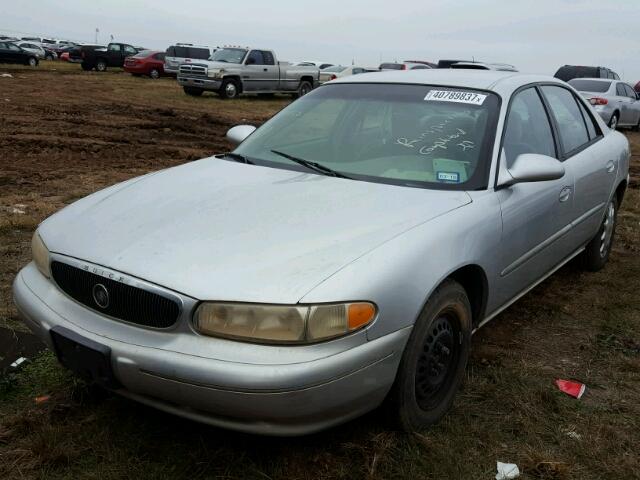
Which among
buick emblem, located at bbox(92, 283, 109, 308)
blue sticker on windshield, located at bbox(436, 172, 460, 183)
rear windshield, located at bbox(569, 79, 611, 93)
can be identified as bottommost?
buick emblem, located at bbox(92, 283, 109, 308)

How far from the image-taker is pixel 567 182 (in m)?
3.74

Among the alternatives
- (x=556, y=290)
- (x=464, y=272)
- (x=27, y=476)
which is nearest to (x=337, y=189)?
(x=464, y=272)

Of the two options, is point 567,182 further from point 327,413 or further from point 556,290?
point 327,413

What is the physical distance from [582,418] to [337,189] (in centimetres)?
155

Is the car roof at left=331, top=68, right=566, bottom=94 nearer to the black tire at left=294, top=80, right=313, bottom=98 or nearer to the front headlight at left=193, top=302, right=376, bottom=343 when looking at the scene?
the front headlight at left=193, top=302, right=376, bottom=343

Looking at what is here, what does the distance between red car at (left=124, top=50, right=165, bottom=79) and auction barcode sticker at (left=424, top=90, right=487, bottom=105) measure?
29.2 metres

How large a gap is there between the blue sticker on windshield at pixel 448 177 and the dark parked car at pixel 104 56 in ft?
112

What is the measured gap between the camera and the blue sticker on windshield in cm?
304

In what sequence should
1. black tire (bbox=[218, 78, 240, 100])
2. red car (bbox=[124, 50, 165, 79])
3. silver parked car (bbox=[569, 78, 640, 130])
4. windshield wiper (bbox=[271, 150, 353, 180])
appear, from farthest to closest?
red car (bbox=[124, 50, 165, 79])
black tire (bbox=[218, 78, 240, 100])
silver parked car (bbox=[569, 78, 640, 130])
windshield wiper (bbox=[271, 150, 353, 180])

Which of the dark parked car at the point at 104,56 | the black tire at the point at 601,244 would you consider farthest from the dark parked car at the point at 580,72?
the dark parked car at the point at 104,56

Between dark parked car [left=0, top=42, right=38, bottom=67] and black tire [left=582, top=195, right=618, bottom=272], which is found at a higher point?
dark parked car [left=0, top=42, right=38, bottom=67]

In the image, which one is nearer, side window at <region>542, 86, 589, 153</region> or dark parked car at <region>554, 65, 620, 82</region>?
side window at <region>542, 86, 589, 153</region>

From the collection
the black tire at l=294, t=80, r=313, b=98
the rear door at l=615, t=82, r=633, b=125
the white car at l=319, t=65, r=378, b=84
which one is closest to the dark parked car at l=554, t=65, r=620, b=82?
the rear door at l=615, t=82, r=633, b=125

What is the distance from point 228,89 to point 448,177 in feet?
58.7
